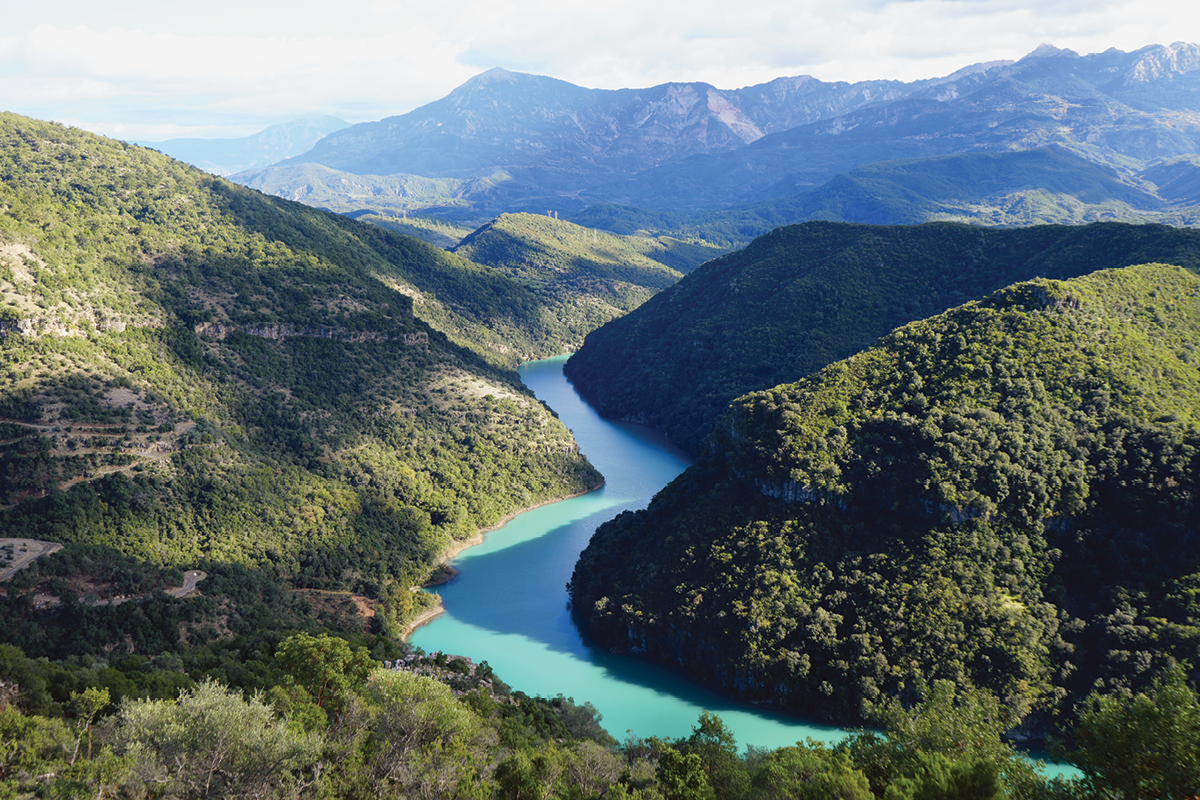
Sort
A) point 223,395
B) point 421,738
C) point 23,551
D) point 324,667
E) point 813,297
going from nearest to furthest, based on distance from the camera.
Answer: point 421,738 < point 324,667 < point 23,551 < point 223,395 < point 813,297

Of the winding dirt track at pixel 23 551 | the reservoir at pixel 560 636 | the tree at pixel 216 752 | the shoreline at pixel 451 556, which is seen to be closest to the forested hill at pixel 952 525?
the reservoir at pixel 560 636

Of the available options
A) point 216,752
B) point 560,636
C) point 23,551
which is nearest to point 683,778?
point 216,752

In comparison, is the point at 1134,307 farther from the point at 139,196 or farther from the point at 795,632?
the point at 139,196

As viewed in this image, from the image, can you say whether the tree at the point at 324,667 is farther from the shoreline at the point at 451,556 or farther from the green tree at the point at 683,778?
the shoreline at the point at 451,556

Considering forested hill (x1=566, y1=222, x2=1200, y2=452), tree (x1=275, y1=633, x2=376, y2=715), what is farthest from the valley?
forested hill (x1=566, y1=222, x2=1200, y2=452)

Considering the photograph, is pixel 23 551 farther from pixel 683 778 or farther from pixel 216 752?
pixel 683 778

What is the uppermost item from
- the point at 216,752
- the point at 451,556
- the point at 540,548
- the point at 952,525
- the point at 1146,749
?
the point at 216,752
